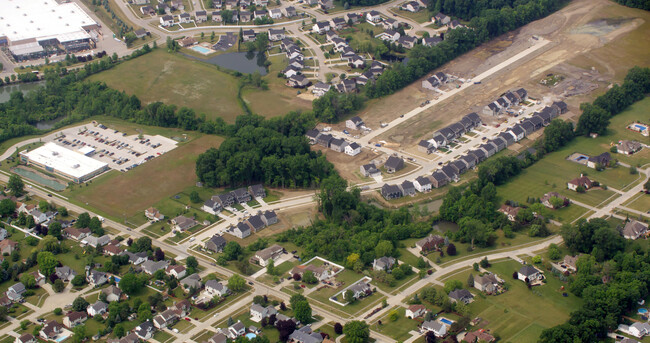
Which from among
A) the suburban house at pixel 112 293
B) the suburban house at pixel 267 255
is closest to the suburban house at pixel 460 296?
the suburban house at pixel 267 255

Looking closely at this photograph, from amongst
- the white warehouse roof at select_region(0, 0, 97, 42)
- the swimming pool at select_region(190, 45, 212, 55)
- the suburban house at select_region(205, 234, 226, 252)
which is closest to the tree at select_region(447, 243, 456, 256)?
the suburban house at select_region(205, 234, 226, 252)

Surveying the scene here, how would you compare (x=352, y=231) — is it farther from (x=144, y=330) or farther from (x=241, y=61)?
(x=241, y=61)

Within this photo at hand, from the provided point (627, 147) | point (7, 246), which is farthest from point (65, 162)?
point (627, 147)

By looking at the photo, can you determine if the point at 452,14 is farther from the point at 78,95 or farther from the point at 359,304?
the point at 359,304

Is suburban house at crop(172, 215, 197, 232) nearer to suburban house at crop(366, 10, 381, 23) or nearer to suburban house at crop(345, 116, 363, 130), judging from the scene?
suburban house at crop(345, 116, 363, 130)

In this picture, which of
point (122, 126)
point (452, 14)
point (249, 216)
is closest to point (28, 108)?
point (122, 126)

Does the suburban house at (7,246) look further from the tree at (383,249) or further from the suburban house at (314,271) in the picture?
the tree at (383,249)
